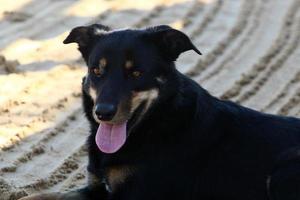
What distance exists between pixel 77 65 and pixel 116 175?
3.59 m

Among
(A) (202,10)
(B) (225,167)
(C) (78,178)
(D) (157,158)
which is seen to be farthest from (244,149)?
(A) (202,10)

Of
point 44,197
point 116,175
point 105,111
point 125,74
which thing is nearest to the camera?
point 105,111

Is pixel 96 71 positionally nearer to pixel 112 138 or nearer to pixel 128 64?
pixel 128 64

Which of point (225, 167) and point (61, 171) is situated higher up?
point (225, 167)

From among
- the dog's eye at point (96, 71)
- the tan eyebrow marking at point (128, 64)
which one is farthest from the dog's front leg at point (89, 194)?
the tan eyebrow marking at point (128, 64)

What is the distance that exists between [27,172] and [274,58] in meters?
4.12

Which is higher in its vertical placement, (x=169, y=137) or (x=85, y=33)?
(x=85, y=33)

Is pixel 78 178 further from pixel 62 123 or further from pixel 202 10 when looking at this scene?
pixel 202 10

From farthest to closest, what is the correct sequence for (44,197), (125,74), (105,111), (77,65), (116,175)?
(77,65) < (44,197) < (116,175) < (125,74) < (105,111)

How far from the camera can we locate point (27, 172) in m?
6.41

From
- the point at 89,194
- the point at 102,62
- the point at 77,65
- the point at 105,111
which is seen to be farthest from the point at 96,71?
the point at 77,65

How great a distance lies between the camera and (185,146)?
5465mm

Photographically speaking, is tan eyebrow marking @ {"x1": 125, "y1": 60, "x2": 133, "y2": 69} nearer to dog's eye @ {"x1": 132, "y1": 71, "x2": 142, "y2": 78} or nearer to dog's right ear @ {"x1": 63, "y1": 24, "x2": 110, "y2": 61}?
dog's eye @ {"x1": 132, "y1": 71, "x2": 142, "y2": 78}

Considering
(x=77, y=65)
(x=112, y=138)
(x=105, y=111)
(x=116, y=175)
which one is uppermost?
(x=105, y=111)
